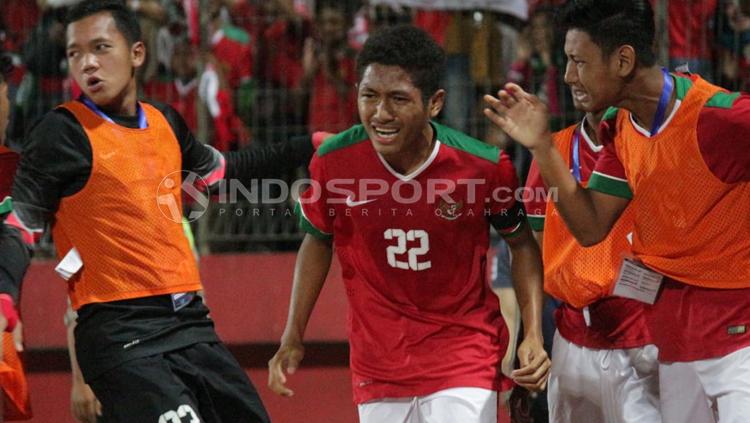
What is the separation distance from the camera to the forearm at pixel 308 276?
14.5 ft

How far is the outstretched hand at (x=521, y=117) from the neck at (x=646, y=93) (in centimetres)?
40

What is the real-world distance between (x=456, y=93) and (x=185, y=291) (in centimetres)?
365

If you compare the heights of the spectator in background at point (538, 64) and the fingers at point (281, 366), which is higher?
the spectator in background at point (538, 64)

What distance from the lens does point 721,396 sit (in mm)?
3891

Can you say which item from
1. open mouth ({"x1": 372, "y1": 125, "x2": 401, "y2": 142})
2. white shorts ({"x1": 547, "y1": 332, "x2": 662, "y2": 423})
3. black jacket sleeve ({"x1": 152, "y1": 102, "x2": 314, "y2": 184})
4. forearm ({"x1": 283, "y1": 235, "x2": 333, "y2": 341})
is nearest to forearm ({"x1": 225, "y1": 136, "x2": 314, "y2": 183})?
black jacket sleeve ({"x1": 152, "y1": 102, "x2": 314, "y2": 184})

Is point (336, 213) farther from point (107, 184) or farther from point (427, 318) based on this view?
point (107, 184)

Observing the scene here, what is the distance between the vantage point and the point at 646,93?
155 inches

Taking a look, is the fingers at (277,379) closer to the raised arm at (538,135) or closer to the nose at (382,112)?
the nose at (382,112)

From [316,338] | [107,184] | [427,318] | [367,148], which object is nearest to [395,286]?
[427,318]

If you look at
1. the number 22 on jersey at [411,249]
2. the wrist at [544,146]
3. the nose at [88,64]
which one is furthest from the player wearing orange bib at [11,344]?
the wrist at [544,146]

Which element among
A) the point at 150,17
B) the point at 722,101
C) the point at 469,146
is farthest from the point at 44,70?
the point at 722,101

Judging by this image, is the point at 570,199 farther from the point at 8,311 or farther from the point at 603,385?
the point at 8,311

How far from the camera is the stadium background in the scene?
7477 mm

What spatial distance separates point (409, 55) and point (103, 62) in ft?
3.90
